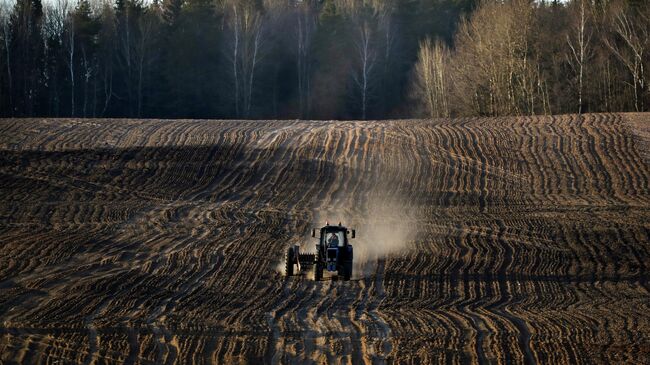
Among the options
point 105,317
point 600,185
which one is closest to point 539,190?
point 600,185

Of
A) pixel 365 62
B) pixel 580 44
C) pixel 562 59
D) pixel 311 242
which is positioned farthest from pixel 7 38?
pixel 311 242

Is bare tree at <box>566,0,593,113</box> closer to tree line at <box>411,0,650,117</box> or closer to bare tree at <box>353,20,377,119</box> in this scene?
tree line at <box>411,0,650,117</box>

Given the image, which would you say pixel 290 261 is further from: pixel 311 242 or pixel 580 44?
pixel 580 44

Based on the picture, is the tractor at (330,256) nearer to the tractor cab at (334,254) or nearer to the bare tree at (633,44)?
the tractor cab at (334,254)

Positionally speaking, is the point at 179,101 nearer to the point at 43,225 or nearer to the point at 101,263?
the point at 43,225

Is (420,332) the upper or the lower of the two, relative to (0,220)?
lower

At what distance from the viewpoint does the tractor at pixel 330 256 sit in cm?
2119

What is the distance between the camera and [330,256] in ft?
69.6

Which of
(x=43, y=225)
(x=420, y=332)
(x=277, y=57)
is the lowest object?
(x=420, y=332)

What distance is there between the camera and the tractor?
21.2m

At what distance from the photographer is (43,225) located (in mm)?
29391

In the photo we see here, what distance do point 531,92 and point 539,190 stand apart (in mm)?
20645

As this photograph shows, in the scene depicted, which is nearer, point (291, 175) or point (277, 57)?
point (291, 175)

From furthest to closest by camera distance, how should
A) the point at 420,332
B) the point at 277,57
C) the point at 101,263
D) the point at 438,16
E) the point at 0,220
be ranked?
the point at 438,16, the point at 277,57, the point at 0,220, the point at 101,263, the point at 420,332
